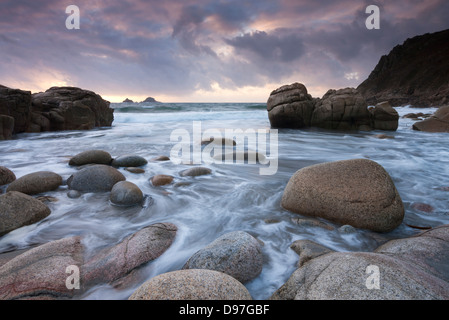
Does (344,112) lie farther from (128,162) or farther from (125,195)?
(125,195)

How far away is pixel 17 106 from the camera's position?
931cm

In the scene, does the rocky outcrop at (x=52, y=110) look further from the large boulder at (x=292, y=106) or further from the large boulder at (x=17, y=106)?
the large boulder at (x=292, y=106)

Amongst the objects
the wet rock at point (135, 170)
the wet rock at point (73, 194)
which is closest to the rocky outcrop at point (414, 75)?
the wet rock at point (135, 170)

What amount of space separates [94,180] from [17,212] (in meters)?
1.27

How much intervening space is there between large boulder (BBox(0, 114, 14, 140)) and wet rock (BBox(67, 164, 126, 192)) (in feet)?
22.3

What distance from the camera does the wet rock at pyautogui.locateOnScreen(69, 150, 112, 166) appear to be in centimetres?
520

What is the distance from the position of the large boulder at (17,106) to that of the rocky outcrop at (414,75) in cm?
3674

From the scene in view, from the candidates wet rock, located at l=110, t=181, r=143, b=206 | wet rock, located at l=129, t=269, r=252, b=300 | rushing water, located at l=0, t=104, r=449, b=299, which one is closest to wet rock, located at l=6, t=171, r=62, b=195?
rushing water, located at l=0, t=104, r=449, b=299

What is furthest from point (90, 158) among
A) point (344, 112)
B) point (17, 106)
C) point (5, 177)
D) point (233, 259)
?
point (344, 112)

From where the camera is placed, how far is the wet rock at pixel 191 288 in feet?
4.14

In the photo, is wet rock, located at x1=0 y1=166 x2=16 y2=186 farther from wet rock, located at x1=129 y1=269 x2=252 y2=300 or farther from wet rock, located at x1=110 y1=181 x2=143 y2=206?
wet rock, located at x1=129 y1=269 x2=252 y2=300

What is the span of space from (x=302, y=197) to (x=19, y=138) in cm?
1071

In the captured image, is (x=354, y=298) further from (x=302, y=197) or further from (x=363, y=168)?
(x=363, y=168)
